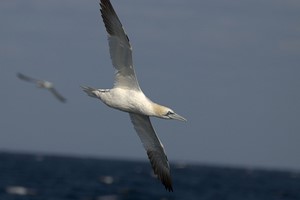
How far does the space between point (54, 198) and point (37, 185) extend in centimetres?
1783

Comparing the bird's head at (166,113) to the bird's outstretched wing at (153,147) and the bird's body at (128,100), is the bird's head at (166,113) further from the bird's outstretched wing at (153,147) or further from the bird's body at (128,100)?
the bird's outstretched wing at (153,147)

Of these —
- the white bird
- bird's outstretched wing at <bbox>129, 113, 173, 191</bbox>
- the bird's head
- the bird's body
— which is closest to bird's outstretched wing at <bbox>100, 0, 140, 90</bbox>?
the white bird

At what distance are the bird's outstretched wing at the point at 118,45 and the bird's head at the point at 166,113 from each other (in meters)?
0.84

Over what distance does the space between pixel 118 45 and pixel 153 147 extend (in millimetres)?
4631

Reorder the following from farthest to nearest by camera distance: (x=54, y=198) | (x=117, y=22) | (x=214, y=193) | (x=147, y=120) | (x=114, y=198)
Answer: (x=214, y=193), (x=114, y=198), (x=54, y=198), (x=147, y=120), (x=117, y=22)

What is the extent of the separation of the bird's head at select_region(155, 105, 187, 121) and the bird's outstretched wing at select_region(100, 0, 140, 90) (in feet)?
2.76

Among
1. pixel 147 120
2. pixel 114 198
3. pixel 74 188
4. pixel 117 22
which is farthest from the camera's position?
pixel 74 188

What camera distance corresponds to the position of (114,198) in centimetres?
8075

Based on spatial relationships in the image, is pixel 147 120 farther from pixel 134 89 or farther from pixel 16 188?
pixel 16 188

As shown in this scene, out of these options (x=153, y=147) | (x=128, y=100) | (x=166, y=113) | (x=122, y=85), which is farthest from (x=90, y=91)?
(x=153, y=147)

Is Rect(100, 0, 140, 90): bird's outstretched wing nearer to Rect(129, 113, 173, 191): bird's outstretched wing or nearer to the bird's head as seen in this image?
the bird's head

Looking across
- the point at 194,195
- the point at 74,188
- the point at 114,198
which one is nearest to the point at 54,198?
the point at 114,198

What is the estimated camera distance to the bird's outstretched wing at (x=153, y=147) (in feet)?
89.5

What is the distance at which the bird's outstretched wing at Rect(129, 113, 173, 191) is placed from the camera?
89.5 ft
